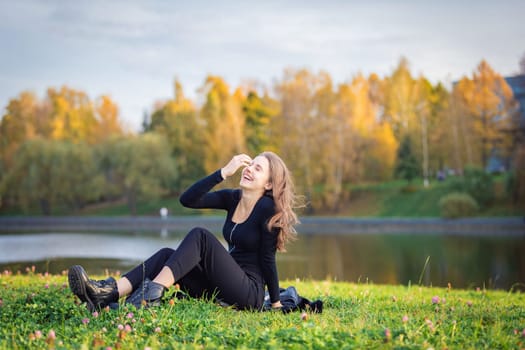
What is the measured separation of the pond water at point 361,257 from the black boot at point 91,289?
256 inches

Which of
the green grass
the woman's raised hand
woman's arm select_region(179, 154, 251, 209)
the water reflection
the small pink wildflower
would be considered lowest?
the water reflection

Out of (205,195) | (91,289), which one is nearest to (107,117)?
(205,195)

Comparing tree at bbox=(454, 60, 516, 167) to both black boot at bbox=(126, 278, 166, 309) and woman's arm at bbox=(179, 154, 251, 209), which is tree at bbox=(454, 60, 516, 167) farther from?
black boot at bbox=(126, 278, 166, 309)

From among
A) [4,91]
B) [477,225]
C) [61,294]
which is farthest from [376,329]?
[4,91]

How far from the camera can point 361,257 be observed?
16.7 metres

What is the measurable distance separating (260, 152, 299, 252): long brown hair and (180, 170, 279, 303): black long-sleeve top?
0.16ft

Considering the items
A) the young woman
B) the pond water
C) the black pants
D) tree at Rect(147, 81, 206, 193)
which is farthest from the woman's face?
tree at Rect(147, 81, 206, 193)

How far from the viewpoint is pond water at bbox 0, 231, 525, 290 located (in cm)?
1291

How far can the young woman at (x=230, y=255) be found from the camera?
13.9ft

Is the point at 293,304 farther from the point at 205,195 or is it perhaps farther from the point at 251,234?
the point at 205,195

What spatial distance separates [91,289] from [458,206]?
26.1 m

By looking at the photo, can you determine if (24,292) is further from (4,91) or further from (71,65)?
(4,91)

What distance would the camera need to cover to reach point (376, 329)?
138 inches

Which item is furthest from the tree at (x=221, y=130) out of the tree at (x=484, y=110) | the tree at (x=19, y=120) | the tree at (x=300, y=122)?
the tree at (x=19, y=120)
